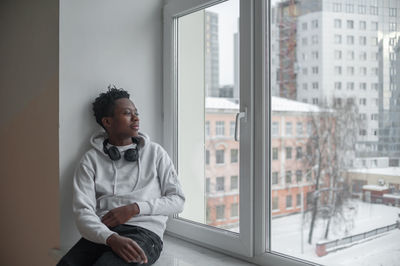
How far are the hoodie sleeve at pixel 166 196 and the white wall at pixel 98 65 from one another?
0.35 metres

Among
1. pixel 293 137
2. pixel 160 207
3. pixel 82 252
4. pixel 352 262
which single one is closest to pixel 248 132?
pixel 293 137

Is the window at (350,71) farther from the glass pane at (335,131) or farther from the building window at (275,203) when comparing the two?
the building window at (275,203)

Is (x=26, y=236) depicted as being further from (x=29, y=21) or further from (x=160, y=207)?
(x=29, y=21)

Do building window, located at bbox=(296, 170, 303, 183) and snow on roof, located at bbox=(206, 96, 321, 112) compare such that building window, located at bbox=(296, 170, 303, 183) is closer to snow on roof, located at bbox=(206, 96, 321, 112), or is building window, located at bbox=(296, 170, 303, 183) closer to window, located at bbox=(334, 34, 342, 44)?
snow on roof, located at bbox=(206, 96, 321, 112)

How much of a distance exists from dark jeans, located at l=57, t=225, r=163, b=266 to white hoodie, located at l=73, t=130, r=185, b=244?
4cm

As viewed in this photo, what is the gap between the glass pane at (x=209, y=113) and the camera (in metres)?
1.80

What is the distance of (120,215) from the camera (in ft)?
5.24

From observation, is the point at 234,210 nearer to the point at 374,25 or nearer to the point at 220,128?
the point at 220,128

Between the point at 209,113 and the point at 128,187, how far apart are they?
567mm

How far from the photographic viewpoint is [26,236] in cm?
214

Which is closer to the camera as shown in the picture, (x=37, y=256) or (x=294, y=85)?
(x=294, y=85)

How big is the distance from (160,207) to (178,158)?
499 mm

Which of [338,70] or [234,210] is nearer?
[338,70]

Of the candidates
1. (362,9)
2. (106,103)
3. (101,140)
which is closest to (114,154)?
(101,140)
